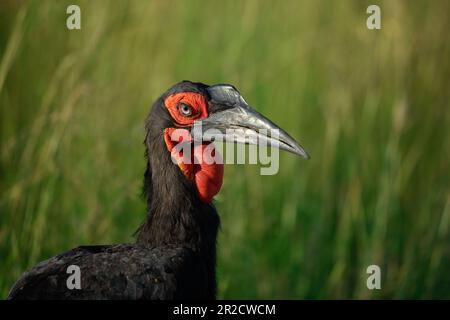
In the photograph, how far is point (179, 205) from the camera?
2.86m

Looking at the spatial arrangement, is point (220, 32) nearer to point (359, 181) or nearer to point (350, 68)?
point (350, 68)

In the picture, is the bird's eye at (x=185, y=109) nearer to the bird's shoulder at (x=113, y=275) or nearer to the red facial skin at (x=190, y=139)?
the red facial skin at (x=190, y=139)

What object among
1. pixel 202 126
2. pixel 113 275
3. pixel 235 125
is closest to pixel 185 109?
pixel 202 126

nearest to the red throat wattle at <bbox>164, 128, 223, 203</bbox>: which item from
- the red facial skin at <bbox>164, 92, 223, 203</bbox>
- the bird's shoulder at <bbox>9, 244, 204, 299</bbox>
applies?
the red facial skin at <bbox>164, 92, 223, 203</bbox>

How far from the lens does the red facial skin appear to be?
2879mm

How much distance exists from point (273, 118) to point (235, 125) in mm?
1590

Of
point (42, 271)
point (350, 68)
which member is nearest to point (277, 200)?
point (350, 68)

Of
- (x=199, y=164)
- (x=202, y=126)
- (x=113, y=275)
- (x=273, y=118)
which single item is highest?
(x=273, y=118)

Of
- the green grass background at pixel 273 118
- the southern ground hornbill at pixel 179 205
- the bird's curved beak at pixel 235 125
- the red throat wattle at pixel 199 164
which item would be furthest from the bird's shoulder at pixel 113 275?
the green grass background at pixel 273 118

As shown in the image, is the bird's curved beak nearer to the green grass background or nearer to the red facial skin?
the red facial skin

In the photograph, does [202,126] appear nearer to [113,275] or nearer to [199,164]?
[199,164]

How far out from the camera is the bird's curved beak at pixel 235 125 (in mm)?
2805

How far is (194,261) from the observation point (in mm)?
2812

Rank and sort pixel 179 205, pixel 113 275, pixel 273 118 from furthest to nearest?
pixel 273 118 → pixel 179 205 → pixel 113 275
